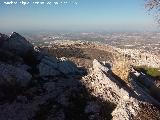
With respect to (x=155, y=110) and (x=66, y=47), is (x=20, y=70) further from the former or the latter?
(x=66, y=47)

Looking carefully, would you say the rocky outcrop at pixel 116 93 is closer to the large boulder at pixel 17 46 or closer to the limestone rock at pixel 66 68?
the limestone rock at pixel 66 68

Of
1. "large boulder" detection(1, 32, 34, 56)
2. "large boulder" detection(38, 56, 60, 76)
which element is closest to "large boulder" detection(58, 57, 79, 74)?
"large boulder" detection(38, 56, 60, 76)

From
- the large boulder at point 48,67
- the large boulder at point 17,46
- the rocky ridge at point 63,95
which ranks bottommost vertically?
the rocky ridge at point 63,95

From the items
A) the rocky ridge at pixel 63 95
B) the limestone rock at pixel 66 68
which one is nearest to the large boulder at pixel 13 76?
the rocky ridge at pixel 63 95

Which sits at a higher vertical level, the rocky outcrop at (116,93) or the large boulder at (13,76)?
the large boulder at (13,76)

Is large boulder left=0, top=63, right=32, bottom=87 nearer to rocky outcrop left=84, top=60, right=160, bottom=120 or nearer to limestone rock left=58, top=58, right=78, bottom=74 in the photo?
limestone rock left=58, top=58, right=78, bottom=74
